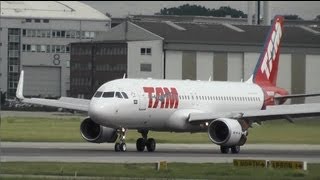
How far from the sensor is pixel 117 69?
137250 millimetres

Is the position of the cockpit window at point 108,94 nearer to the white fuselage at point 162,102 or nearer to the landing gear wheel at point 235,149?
the white fuselage at point 162,102

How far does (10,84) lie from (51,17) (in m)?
14.6

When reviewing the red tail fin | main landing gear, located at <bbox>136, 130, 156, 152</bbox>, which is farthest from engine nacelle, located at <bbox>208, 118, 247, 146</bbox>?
the red tail fin

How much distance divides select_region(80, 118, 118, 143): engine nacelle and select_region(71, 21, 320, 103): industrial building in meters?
10.8

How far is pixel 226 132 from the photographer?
6103 cm

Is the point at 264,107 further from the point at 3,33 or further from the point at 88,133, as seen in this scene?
the point at 3,33

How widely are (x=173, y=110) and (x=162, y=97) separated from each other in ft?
3.69

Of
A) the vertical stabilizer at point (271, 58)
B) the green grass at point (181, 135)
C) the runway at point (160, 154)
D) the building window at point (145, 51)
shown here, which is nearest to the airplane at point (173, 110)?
the runway at point (160, 154)

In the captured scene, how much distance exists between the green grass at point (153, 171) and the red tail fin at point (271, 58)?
28.4m

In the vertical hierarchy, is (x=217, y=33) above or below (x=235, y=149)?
above

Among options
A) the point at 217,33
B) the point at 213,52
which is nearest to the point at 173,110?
the point at 213,52

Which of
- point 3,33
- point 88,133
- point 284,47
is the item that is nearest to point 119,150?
point 88,133

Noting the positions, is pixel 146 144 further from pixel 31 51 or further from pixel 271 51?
pixel 31 51

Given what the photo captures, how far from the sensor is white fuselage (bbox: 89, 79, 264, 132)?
60188mm
